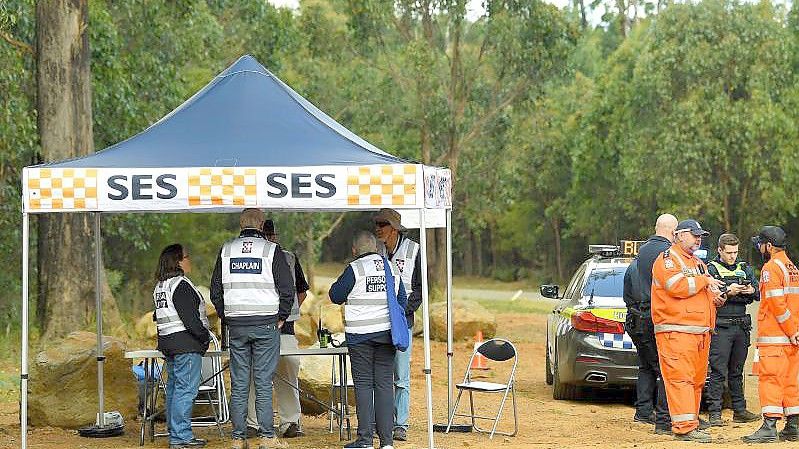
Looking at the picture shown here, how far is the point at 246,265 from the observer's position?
414 inches

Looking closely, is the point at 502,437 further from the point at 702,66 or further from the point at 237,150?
the point at 702,66

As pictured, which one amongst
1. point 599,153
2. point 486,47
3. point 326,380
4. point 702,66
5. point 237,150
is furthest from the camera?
point 599,153

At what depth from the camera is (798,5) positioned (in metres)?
44.3

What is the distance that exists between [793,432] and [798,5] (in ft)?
117

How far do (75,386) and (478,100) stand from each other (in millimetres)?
25417

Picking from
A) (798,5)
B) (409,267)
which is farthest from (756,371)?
(798,5)

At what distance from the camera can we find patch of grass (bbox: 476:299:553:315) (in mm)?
37344

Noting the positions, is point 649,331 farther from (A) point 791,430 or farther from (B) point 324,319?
(B) point 324,319

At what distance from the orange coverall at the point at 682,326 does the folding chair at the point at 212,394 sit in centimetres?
400

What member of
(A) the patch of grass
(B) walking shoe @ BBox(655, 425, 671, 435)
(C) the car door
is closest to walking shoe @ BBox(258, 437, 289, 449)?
(B) walking shoe @ BBox(655, 425, 671, 435)

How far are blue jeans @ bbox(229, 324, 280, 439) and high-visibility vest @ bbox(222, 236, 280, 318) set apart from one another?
161mm

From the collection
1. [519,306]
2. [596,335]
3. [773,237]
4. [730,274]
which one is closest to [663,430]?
[730,274]

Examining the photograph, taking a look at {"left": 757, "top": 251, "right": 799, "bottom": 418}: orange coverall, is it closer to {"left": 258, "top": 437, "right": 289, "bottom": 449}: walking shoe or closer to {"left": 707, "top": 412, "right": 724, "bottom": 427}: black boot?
{"left": 707, "top": 412, "right": 724, "bottom": 427}: black boot

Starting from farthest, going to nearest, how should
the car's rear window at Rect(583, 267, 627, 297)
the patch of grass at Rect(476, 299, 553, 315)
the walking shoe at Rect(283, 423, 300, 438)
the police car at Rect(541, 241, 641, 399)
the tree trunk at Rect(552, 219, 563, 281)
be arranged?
the tree trunk at Rect(552, 219, 563, 281) < the patch of grass at Rect(476, 299, 553, 315) < the car's rear window at Rect(583, 267, 627, 297) < the police car at Rect(541, 241, 641, 399) < the walking shoe at Rect(283, 423, 300, 438)
